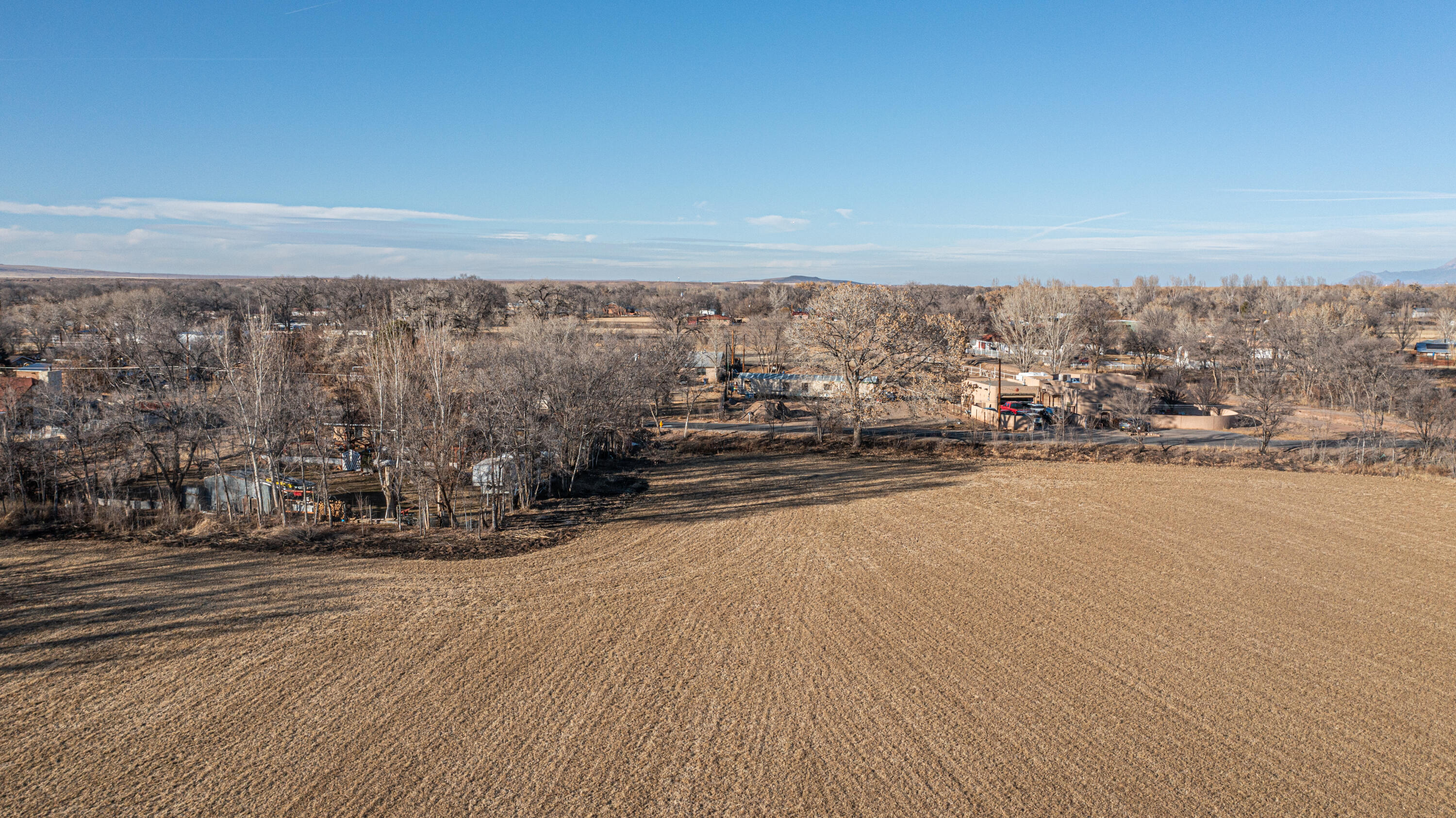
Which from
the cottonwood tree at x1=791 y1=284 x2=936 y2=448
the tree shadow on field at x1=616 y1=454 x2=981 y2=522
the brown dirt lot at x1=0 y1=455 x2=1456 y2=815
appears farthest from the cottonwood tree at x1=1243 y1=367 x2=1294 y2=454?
the cottonwood tree at x1=791 y1=284 x2=936 y2=448

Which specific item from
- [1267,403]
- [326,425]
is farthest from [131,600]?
[1267,403]

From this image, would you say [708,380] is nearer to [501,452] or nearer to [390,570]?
[501,452]

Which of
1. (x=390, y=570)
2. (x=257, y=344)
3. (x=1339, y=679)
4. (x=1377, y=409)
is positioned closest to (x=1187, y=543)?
(x=1339, y=679)

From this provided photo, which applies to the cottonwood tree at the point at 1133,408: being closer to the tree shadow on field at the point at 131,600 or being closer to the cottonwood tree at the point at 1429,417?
the cottonwood tree at the point at 1429,417

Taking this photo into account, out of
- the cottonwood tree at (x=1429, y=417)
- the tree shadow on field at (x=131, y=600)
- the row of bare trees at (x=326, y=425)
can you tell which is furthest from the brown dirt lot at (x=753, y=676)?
the cottonwood tree at (x=1429, y=417)

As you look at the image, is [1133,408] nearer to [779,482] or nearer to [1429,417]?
[1429,417]

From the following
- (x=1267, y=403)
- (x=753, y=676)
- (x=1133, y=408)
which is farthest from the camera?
(x=1133, y=408)
